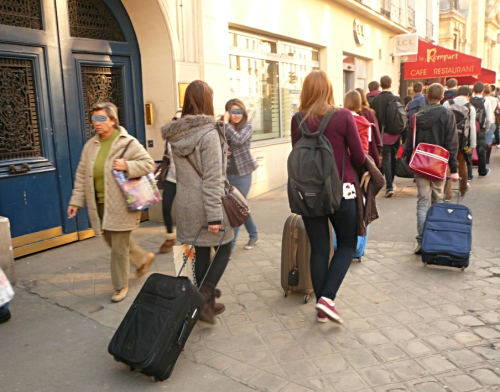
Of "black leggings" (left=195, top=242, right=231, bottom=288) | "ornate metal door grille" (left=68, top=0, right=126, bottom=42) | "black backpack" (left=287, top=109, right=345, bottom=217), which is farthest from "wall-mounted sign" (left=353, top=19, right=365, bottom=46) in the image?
"black leggings" (left=195, top=242, right=231, bottom=288)

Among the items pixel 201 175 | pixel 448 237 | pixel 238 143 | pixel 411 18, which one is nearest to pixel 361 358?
pixel 201 175

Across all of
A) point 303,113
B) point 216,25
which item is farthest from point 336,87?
point 303,113

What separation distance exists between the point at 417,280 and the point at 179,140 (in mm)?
2696

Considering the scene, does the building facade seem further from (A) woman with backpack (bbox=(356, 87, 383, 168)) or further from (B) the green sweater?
(A) woman with backpack (bbox=(356, 87, 383, 168))

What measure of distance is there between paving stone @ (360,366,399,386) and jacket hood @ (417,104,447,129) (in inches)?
127

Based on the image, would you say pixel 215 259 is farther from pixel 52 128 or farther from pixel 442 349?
pixel 52 128

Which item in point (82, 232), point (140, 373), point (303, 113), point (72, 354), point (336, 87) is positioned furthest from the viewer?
point (336, 87)

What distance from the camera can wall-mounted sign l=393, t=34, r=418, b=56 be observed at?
1638cm

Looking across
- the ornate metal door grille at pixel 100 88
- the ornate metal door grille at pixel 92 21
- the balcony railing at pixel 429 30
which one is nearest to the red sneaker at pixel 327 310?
the ornate metal door grille at pixel 100 88

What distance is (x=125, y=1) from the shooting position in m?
6.55

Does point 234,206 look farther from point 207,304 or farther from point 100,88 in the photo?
point 100,88

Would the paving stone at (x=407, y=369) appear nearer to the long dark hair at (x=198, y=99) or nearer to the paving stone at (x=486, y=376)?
the paving stone at (x=486, y=376)

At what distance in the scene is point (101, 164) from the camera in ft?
13.5

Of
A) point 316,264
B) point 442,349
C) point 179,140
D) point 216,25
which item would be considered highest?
point 216,25
